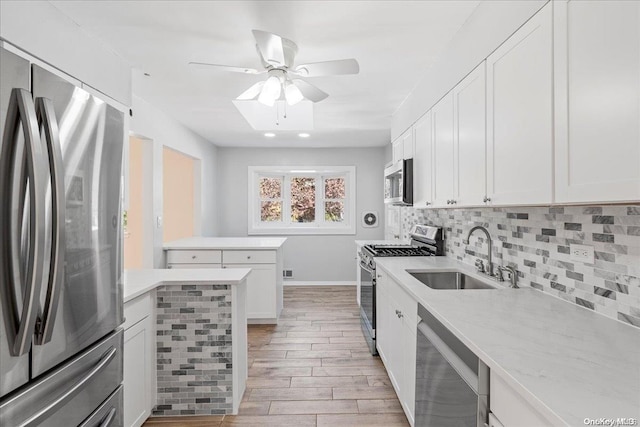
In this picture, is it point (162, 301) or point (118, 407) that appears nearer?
point (118, 407)

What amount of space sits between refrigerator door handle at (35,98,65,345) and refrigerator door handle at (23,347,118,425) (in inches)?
8.7

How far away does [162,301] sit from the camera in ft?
7.18

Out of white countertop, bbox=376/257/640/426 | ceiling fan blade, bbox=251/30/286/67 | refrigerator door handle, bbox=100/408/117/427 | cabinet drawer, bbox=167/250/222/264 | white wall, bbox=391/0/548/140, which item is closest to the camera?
white countertop, bbox=376/257/640/426

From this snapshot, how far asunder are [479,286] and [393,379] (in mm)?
874

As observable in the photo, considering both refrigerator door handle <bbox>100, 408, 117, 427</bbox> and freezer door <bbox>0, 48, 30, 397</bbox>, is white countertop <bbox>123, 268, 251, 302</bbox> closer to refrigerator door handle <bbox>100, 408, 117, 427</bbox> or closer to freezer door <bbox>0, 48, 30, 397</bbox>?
refrigerator door handle <bbox>100, 408, 117, 427</bbox>

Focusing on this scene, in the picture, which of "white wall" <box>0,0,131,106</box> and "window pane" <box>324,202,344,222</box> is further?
"window pane" <box>324,202,344,222</box>

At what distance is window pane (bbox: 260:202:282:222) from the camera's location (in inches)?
237

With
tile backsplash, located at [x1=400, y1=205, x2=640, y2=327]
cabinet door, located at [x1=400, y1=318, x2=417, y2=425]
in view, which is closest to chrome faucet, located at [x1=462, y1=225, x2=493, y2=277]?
tile backsplash, located at [x1=400, y1=205, x2=640, y2=327]

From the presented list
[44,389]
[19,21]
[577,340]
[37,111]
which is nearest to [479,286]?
[577,340]

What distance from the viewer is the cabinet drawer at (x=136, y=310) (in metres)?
1.83

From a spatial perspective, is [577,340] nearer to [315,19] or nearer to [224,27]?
[315,19]

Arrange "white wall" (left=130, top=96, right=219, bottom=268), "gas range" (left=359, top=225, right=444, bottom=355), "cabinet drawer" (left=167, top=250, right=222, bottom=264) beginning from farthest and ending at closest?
"cabinet drawer" (left=167, top=250, right=222, bottom=264) < "white wall" (left=130, top=96, right=219, bottom=268) < "gas range" (left=359, top=225, right=444, bottom=355)

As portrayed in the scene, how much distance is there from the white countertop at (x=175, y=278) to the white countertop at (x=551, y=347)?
47.5 inches

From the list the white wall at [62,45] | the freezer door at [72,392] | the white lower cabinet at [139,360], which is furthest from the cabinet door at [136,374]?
the white wall at [62,45]
